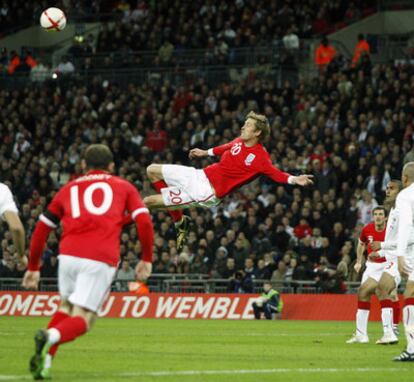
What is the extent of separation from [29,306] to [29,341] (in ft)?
41.0

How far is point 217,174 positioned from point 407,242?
4603 mm

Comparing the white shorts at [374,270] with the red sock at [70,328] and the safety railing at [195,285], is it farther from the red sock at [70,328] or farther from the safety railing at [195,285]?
the red sock at [70,328]

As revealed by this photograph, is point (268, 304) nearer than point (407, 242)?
No

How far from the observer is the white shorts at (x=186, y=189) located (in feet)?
57.3

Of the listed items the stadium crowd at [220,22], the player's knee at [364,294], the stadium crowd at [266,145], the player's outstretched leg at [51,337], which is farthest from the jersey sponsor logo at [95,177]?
the stadium crowd at [220,22]

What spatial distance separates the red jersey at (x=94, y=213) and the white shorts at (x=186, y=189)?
627 centimetres

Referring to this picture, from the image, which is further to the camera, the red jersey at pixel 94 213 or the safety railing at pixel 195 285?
the safety railing at pixel 195 285

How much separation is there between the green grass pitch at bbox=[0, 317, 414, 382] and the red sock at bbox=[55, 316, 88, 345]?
0.71 meters

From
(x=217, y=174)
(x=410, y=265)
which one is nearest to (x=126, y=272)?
(x=217, y=174)

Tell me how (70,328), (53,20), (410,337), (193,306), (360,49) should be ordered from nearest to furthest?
(70,328) → (410,337) → (53,20) → (193,306) → (360,49)

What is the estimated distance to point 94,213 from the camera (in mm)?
11000

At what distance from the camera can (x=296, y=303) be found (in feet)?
91.7

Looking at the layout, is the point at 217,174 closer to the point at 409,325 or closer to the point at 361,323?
the point at 361,323

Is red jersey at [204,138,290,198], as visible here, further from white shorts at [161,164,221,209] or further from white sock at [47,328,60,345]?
white sock at [47,328,60,345]
